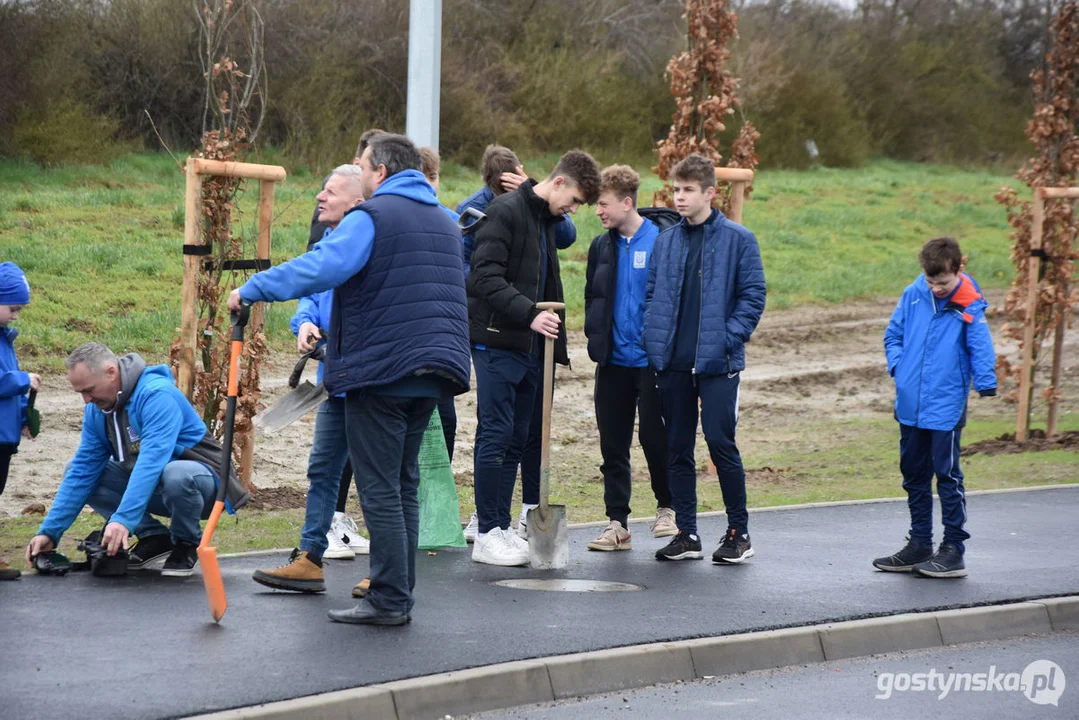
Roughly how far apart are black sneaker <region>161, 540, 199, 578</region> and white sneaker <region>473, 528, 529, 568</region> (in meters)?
1.57

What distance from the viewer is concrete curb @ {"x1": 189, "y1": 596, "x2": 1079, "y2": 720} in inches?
203

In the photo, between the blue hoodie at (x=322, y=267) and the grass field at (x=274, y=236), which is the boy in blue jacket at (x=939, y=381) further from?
the grass field at (x=274, y=236)

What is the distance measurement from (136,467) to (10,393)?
79 cm

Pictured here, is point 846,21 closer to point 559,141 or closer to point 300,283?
point 559,141

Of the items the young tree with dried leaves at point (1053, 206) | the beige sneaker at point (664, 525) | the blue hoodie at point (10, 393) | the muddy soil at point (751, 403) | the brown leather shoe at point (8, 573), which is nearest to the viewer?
the brown leather shoe at point (8, 573)

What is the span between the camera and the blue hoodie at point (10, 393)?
6.96 m

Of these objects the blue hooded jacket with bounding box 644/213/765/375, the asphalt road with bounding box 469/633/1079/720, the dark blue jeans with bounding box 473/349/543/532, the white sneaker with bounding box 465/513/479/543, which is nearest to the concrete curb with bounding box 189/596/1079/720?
the asphalt road with bounding box 469/633/1079/720

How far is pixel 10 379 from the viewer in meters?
6.96

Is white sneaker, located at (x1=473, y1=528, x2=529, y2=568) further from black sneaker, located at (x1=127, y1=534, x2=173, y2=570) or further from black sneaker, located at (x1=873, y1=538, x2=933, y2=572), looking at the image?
black sneaker, located at (x1=873, y1=538, x2=933, y2=572)

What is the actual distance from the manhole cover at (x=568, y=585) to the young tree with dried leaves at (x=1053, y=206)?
24.8 ft

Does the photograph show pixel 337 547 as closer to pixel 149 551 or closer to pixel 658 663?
pixel 149 551

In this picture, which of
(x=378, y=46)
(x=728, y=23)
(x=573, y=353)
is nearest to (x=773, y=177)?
(x=378, y=46)

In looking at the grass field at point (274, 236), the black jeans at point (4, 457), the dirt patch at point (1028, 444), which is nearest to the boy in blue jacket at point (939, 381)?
the grass field at point (274, 236)

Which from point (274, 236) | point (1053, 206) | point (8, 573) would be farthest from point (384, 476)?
point (274, 236)
